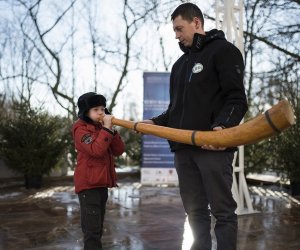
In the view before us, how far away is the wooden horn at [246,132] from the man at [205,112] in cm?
7

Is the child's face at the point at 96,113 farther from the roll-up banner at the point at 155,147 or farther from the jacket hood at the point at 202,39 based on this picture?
the roll-up banner at the point at 155,147

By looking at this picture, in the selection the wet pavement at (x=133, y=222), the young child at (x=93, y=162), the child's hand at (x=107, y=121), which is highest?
the child's hand at (x=107, y=121)

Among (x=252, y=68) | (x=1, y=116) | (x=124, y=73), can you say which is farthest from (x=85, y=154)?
(x=124, y=73)

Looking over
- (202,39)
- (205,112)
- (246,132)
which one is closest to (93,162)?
(205,112)

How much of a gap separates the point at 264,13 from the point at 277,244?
775 cm

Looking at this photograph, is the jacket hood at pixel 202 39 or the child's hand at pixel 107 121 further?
the child's hand at pixel 107 121

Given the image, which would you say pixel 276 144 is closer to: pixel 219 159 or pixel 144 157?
pixel 144 157

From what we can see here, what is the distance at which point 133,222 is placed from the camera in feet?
17.3

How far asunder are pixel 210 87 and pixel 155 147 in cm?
721

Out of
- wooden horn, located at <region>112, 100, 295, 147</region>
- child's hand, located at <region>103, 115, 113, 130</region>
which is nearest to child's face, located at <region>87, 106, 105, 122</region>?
child's hand, located at <region>103, 115, 113, 130</region>

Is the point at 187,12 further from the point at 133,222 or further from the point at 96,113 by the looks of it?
the point at 133,222

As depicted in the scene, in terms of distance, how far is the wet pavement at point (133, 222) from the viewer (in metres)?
4.20

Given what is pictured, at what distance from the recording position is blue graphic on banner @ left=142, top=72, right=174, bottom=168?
973 cm

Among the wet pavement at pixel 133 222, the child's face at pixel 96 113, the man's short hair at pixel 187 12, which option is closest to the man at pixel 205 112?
the man's short hair at pixel 187 12
